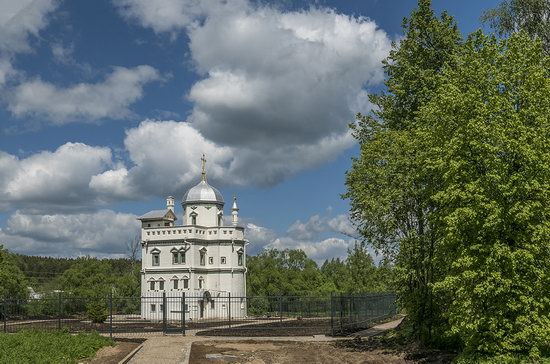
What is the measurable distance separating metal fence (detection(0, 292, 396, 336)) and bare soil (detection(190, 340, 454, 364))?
5.20 metres

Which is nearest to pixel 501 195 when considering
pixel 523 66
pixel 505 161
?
pixel 505 161

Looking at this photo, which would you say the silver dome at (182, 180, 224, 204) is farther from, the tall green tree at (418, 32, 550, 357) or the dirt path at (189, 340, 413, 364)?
the tall green tree at (418, 32, 550, 357)

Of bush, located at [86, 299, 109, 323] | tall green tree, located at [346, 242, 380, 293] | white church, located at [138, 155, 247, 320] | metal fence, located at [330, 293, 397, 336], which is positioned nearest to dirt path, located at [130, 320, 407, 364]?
metal fence, located at [330, 293, 397, 336]

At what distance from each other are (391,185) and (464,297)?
639cm

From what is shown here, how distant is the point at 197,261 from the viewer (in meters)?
51.1

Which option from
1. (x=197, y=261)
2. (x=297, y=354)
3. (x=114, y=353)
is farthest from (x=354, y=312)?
(x=197, y=261)

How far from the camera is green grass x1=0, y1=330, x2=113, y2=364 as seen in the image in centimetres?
1645

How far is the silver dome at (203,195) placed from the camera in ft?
178

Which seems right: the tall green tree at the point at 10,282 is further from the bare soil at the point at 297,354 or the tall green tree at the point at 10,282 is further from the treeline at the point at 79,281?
the bare soil at the point at 297,354

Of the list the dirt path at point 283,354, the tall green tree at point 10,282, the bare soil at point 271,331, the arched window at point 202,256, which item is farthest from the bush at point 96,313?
the dirt path at point 283,354

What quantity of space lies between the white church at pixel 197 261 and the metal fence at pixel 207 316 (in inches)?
8.4

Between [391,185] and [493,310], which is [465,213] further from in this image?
[391,185]

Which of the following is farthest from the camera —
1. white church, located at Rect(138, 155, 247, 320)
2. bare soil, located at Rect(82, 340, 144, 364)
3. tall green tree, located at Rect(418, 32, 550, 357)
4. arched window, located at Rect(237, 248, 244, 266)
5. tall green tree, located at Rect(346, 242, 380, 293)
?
tall green tree, located at Rect(346, 242, 380, 293)

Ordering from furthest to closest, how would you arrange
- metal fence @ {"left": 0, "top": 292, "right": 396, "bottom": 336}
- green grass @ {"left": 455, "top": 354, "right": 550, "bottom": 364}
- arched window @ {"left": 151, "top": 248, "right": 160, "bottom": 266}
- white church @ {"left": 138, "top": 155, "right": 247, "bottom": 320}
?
1. arched window @ {"left": 151, "top": 248, "right": 160, "bottom": 266}
2. white church @ {"left": 138, "top": 155, "right": 247, "bottom": 320}
3. metal fence @ {"left": 0, "top": 292, "right": 396, "bottom": 336}
4. green grass @ {"left": 455, "top": 354, "right": 550, "bottom": 364}
